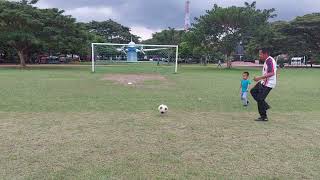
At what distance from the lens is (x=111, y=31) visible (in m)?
79.0

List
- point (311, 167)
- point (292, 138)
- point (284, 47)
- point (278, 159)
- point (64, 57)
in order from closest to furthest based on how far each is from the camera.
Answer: point (311, 167)
point (278, 159)
point (292, 138)
point (284, 47)
point (64, 57)

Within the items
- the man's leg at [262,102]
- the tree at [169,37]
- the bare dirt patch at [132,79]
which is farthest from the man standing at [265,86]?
the tree at [169,37]

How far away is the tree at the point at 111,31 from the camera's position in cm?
7831

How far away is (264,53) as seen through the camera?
941 centimetres

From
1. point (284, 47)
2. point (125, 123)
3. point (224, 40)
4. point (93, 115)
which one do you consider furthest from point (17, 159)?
point (284, 47)

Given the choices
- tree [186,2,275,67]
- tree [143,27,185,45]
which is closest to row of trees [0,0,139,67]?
tree [186,2,275,67]

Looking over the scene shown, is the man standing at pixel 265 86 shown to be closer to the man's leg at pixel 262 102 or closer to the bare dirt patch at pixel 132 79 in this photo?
the man's leg at pixel 262 102

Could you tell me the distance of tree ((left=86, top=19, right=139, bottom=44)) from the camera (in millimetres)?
78312

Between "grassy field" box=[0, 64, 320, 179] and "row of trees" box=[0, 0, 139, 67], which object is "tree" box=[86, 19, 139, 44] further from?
"grassy field" box=[0, 64, 320, 179]

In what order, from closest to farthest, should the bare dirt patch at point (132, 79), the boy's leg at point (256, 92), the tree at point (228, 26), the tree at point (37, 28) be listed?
the boy's leg at point (256, 92) < the bare dirt patch at point (132, 79) < the tree at point (37, 28) < the tree at point (228, 26)

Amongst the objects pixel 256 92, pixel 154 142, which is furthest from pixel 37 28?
pixel 154 142

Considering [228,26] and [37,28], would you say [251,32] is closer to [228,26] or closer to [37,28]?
[228,26]

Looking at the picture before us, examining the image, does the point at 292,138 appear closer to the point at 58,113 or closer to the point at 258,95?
the point at 258,95

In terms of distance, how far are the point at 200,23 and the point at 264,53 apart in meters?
34.4
